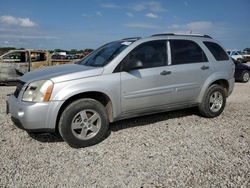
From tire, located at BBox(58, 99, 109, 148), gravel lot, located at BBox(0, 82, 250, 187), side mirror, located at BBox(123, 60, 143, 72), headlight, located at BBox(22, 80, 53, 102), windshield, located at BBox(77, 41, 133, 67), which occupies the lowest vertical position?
gravel lot, located at BBox(0, 82, 250, 187)

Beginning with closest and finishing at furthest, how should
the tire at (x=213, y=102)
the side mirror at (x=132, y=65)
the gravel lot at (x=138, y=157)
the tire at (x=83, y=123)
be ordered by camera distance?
the gravel lot at (x=138, y=157)
the tire at (x=83, y=123)
the side mirror at (x=132, y=65)
the tire at (x=213, y=102)

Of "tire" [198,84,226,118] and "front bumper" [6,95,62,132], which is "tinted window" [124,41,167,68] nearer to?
"tire" [198,84,226,118]

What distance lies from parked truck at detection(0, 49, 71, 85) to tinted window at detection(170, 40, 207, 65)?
7630mm

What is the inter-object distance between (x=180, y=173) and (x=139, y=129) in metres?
1.74

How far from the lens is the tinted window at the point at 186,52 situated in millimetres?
4887

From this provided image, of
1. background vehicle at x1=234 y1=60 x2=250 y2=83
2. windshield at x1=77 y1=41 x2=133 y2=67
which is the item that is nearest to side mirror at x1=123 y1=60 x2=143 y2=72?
windshield at x1=77 y1=41 x2=133 y2=67

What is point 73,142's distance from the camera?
3896mm

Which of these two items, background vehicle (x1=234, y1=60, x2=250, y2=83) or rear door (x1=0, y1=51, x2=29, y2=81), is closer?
rear door (x1=0, y1=51, x2=29, y2=81)

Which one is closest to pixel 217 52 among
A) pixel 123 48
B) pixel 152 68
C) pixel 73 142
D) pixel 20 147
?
pixel 152 68

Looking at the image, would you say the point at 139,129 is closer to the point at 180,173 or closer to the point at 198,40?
the point at 180,173

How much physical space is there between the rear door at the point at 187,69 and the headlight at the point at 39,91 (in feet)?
7.42

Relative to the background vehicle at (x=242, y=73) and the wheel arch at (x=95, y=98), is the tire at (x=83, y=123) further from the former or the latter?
the background vehicle at (x=242, y=73)

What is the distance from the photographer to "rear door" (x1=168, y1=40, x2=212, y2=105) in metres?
4.84

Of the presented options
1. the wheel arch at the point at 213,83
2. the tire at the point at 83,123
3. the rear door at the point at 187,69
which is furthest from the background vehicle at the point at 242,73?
the tire at the point at 83,123
